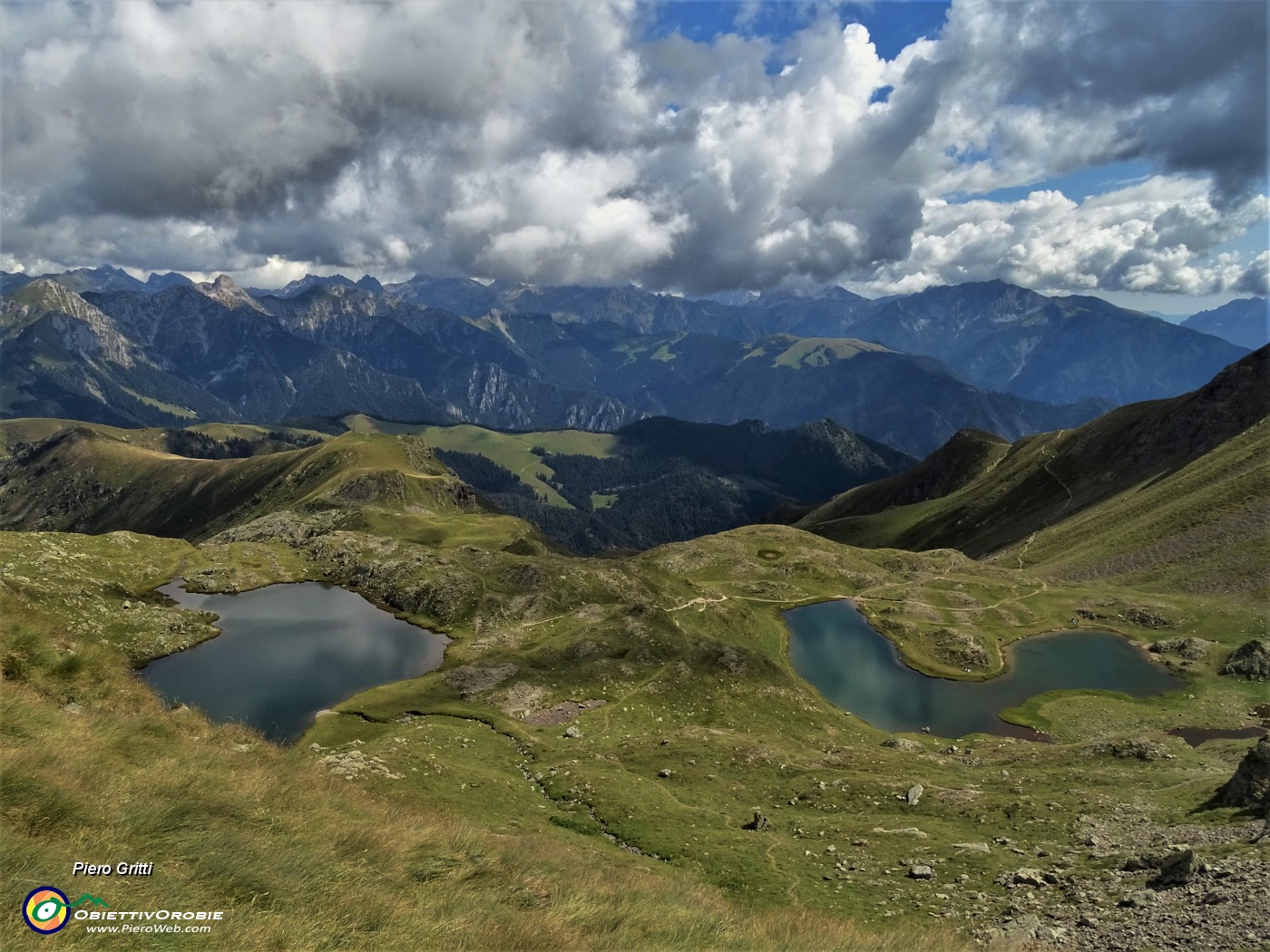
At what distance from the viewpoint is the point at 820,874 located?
1437 inches

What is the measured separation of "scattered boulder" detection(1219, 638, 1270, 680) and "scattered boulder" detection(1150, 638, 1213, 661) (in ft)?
14.3

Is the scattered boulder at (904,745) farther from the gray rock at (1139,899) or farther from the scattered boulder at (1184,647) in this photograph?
the scattered boulder at (1184,647)

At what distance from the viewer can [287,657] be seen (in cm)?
9988

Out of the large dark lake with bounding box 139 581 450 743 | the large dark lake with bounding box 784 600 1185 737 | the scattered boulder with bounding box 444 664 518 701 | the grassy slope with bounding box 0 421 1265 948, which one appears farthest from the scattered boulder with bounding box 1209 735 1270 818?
the large dark lake with bounding box 139 581 450 743

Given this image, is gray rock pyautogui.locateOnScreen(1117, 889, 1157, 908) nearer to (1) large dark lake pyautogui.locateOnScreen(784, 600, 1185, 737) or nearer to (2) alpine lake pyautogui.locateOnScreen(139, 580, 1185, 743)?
(2) alpine lake pyautogui.locateOnScreen(139, 580, 1185, 743)

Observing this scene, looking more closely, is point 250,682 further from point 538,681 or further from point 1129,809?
point 1129,809

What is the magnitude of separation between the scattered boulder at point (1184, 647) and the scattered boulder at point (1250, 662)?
436cm

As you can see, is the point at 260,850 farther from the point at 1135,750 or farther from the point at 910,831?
the point at 1135,750

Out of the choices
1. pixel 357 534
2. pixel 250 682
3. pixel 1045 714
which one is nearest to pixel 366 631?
pixel 250 682

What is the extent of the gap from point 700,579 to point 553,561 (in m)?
37.1

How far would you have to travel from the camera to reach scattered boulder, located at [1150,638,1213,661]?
10505cm

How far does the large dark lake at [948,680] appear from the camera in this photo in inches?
3620

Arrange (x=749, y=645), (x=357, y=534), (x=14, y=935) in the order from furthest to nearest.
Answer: (x=357, y=534)
(x=749, y=645)
(x=14, y=935)

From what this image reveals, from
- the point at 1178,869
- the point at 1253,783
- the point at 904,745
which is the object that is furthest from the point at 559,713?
the point at 1253,783
